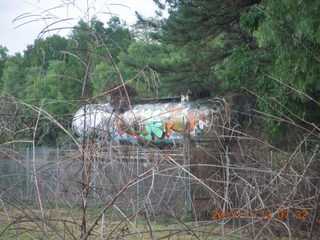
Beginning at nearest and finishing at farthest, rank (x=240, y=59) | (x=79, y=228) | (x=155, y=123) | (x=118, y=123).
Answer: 1. (x=79, y=228)
2. (x=118, y=123)
3. (x=155, y=123)
4. (x=240, y=59)

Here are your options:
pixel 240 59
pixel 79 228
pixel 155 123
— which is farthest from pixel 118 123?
pixel 240 59

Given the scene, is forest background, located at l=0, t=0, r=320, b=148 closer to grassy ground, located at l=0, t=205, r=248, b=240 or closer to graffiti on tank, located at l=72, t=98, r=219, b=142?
graffiti on tank, located at l=72, t=98, r=219, b=142

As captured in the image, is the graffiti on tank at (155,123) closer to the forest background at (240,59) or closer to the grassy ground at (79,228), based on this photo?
the grassy ground at (79,228)

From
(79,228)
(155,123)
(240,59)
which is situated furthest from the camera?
(240,59)

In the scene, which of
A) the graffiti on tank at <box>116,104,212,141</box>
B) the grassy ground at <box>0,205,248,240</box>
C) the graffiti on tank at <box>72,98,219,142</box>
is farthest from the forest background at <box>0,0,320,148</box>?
the grassy ground at <box>0,205,248,240</box>

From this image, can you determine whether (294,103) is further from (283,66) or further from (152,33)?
(152,33)

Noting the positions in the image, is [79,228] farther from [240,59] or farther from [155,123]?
[240,59]

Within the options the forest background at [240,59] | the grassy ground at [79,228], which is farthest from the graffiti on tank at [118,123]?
the forest background at [240,59]

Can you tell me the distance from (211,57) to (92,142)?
1167cm

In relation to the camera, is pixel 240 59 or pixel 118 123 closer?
pixel 118 123

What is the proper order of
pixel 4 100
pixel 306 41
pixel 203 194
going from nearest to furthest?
pixel 4 100 → pixel 306 41 → pixel 203 194

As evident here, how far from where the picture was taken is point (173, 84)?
13.7 m

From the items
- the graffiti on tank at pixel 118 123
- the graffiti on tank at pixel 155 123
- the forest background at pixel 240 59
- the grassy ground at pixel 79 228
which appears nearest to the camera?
the grassy ground at pixel 79 228

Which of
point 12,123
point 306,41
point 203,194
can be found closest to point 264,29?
point 306,41
